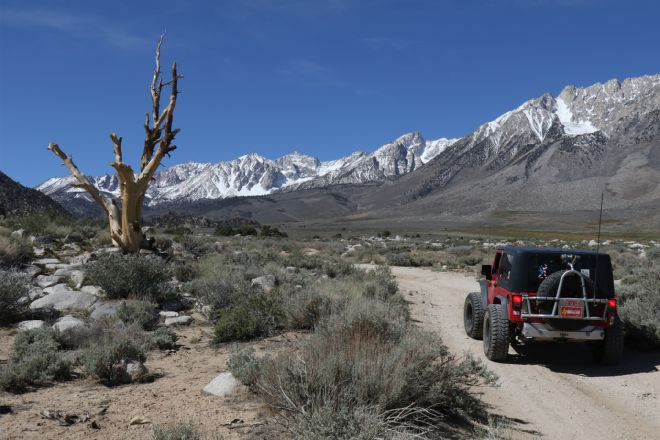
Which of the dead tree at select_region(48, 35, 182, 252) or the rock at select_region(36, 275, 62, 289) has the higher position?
the dead tree at select_region(48, 35, 182, 252)

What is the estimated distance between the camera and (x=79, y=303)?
11.3m

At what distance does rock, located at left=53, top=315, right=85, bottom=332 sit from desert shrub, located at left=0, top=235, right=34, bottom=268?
5.94 meters

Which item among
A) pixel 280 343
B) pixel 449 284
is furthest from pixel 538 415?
pixel 449 284

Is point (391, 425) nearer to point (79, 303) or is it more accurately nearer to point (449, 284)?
point (79, 303)

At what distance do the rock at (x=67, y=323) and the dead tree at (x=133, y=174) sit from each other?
24.5 ft

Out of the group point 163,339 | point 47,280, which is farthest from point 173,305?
point 47,280

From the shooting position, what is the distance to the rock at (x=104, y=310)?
32.9ft

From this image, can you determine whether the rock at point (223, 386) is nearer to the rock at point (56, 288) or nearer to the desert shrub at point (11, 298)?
the desert shrub at point (11, 298)

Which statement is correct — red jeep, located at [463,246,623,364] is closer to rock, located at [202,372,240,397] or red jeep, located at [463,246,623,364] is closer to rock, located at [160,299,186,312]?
rock, located at [202,372,240,397]

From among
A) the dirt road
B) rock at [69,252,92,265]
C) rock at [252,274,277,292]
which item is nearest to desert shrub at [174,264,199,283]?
rock at [252,274,277,292]

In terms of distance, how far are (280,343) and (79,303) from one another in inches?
188

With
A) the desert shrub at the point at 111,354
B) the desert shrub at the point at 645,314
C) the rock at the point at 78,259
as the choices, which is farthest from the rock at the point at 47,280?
the desert shrub at the point at 645,314

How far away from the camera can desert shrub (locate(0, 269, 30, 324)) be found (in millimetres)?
10203

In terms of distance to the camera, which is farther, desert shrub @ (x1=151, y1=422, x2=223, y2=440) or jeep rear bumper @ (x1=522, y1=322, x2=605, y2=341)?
jeep rear bumper @ (x1=522, y1=322, x2=605, y2=341)
